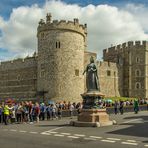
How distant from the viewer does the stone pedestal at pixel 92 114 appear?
20.2m

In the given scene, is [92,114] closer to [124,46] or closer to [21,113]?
[21,113]

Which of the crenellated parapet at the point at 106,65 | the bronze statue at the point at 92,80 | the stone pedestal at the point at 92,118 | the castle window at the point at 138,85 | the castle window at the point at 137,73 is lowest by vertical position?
the stone pedestal at the point at 92,118

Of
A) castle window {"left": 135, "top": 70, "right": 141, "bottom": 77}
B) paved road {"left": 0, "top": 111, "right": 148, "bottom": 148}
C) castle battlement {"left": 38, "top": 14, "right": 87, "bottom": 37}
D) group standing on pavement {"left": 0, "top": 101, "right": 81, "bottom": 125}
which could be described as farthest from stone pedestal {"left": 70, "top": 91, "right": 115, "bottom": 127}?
castle window {"left": 135, "top": 70, "right": 141, "bottom": 77}

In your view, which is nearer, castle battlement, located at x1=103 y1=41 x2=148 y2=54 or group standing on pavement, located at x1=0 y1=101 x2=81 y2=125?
group standing on pavement, located at x1=0 y1=101 x2=81 y2=125

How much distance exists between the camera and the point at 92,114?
2042 cm

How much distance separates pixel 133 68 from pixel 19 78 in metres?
18.6

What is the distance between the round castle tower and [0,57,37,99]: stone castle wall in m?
5.32

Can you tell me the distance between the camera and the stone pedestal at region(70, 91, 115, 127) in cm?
2025

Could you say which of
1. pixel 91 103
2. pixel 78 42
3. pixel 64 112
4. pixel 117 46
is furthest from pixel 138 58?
pixel 91 103

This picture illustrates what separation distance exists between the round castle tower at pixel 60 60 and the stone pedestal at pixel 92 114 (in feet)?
78.7

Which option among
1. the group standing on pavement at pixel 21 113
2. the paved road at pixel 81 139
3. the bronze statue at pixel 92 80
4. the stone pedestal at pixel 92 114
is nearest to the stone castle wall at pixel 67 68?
the group standing on pavement at pixel 21 113

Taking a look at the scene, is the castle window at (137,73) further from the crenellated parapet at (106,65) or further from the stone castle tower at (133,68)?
the crenellated parapet at (106,65)

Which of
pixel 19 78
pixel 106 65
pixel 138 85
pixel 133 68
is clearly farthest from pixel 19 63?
pixel 138 85

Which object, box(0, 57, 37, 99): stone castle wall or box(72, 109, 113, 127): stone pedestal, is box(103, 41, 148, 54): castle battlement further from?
box(72, 109, 113, 127): stone pedestal
